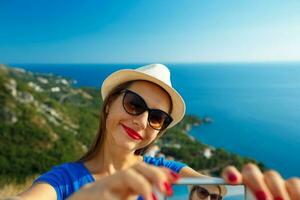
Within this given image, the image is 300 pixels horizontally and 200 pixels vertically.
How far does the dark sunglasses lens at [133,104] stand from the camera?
4.87 feet

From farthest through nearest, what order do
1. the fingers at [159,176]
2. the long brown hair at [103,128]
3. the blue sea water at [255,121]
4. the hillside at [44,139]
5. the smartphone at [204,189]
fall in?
the blue sea water at [255,121] → the hillside at [44,139] → the long brown hair at [103,128] → the smartphone at [204,189] → the fingers at [159,176]

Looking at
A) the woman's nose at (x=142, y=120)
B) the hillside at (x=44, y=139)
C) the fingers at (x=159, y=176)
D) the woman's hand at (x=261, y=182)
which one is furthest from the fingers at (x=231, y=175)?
the hillside at (x=44, y=139)

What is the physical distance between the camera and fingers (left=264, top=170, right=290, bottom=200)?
2.62 feet

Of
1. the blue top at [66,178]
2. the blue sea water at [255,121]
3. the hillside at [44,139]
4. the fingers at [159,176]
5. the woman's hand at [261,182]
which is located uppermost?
the fingers at [159,176]

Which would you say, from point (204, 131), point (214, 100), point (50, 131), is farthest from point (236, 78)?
point (50, 131)

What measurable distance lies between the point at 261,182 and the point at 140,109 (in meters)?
0.75

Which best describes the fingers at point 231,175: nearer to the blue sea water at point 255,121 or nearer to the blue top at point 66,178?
the blue top at point 66,178

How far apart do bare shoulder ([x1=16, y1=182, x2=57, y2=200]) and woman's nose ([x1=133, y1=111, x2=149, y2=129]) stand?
1.23 feet

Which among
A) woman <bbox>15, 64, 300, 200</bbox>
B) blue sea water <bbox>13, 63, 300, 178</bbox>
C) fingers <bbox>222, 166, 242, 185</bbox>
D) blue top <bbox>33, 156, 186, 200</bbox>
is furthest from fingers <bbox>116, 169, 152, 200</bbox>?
blue sea water <bbox>13, 63, 300, 178</bbox>

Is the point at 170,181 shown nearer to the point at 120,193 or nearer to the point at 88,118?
the point at 120,193

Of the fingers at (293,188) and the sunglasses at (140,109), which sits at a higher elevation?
the fingers at (293,188)

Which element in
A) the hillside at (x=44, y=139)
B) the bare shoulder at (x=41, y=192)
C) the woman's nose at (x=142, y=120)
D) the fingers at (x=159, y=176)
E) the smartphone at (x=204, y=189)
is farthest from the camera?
the hillside at (x=44, y=139)

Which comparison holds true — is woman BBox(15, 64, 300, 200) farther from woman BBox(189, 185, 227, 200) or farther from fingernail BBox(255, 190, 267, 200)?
fingernail BBox(255, 190, 267, 200)

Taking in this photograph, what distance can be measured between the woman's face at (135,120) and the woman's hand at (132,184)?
741 mm
